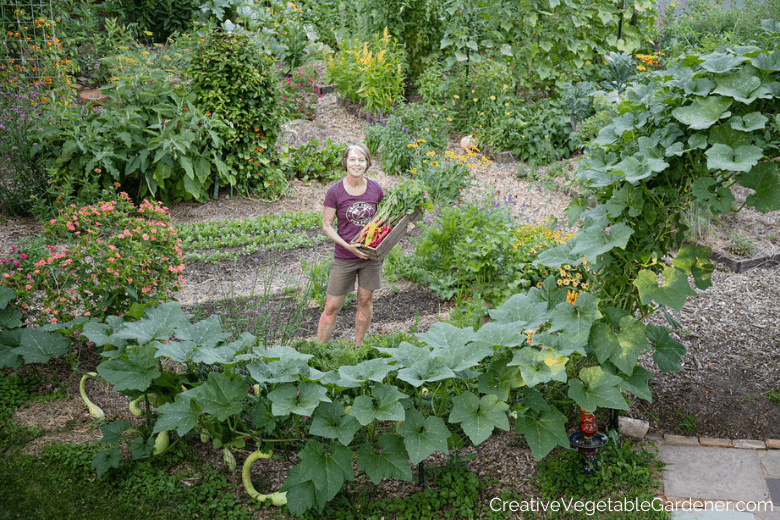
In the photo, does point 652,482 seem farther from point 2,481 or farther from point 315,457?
point 2,481

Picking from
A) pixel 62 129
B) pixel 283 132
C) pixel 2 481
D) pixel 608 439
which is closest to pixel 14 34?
pixel 62 129

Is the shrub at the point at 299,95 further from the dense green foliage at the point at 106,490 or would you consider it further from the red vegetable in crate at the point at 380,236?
the dense green foliage at the point at 106,490

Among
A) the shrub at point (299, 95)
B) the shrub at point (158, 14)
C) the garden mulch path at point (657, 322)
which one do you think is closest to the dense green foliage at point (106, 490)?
the garden mulch path at point (657, 322)

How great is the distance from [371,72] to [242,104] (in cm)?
208

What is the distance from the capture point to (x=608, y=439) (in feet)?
10.0

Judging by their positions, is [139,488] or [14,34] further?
[14,34]

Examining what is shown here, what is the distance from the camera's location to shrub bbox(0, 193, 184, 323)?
3.61 metres

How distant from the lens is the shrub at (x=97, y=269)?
11.8 ft

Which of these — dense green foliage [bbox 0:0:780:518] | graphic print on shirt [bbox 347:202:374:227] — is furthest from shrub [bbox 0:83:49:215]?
graphic print on shirt [bbox 347:202:374:227]

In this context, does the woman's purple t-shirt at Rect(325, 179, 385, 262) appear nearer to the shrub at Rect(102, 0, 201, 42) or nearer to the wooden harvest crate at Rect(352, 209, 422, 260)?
the wooden harvest crate at Rect(352, 209, 422, 260)

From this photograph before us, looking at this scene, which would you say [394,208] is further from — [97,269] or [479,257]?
[97,269]

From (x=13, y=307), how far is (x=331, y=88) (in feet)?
21.0

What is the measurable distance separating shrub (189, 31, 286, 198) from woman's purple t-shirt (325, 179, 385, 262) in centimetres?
281

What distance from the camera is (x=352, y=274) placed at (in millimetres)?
4066
